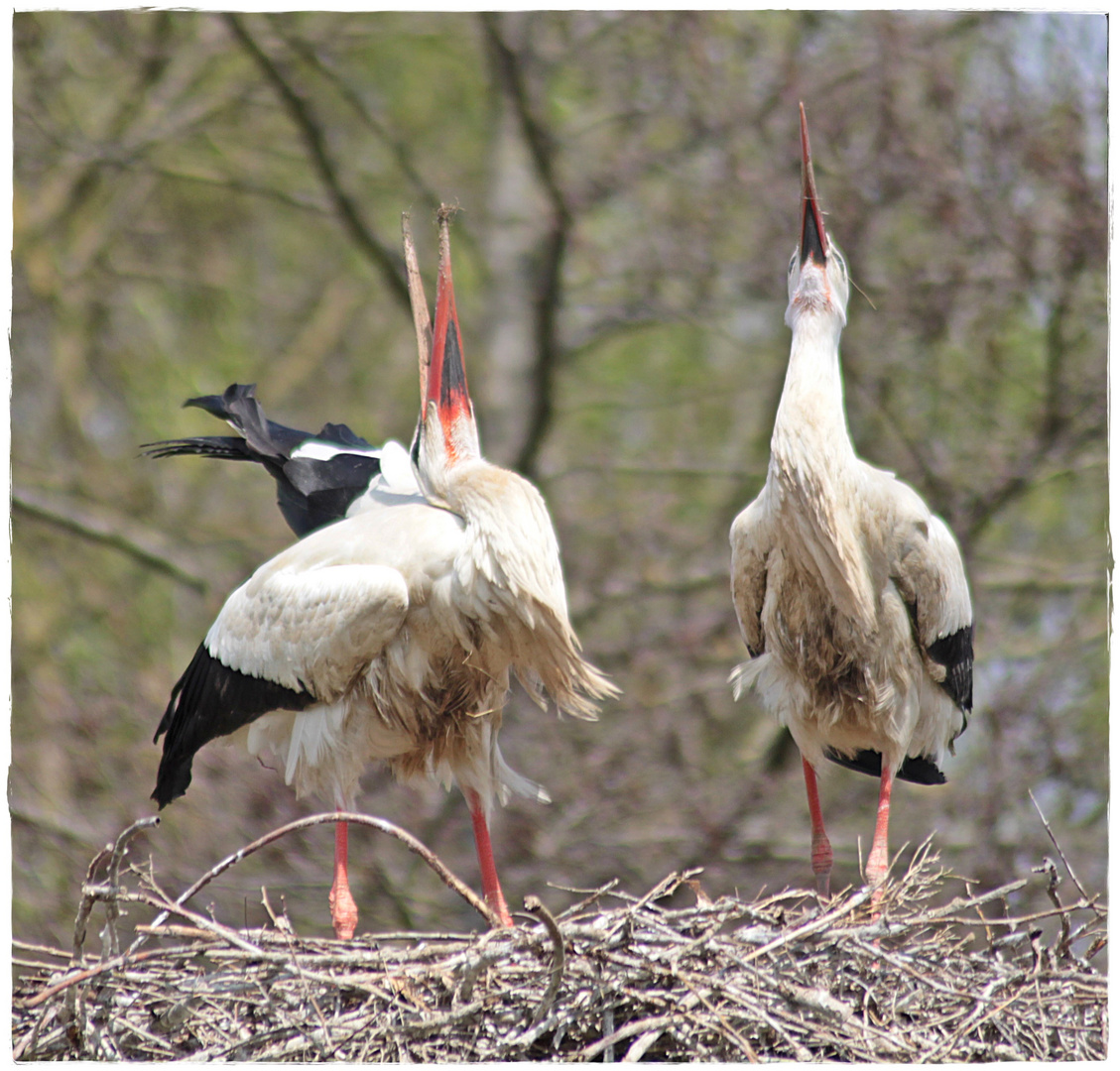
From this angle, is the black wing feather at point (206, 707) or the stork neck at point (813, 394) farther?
the black wing feather at point (206, 707)

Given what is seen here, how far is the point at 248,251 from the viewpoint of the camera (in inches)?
320

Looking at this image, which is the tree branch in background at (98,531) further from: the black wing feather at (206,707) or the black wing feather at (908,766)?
the black wing feather at (908,766)

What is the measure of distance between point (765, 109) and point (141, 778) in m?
4.22

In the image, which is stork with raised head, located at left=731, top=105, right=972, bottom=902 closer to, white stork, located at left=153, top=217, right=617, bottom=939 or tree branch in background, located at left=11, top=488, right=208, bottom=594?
white stork, located at left=153, top=217, right=617, bottom=939

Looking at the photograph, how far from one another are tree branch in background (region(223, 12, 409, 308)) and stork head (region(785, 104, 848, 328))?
12.2 ft

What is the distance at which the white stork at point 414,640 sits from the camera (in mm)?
3436

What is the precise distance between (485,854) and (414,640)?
715 mm

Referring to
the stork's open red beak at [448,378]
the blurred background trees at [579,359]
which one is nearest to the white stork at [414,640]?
the stork's open red beak at [448,378]

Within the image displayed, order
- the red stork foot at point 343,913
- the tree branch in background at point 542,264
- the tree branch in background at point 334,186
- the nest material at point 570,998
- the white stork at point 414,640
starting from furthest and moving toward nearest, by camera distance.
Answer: the tree branch in background at point 542,264
the tree branch in background at point 334,186
the red stork foot at point 343,913
the white stork at point 414,640
the nest material at point 570,998

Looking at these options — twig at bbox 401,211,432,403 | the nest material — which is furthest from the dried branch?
twig at bbox 401,211,432,403

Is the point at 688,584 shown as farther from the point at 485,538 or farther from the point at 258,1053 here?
the point at 258,1053

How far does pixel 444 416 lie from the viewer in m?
3.71

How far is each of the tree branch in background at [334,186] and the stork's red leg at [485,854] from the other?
381 cm

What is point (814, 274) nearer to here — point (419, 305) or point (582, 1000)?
point (419, 305)
